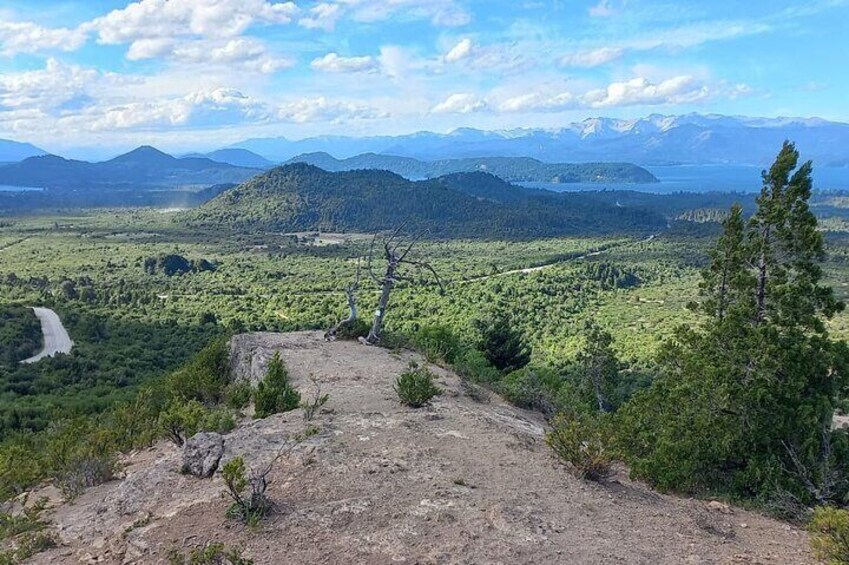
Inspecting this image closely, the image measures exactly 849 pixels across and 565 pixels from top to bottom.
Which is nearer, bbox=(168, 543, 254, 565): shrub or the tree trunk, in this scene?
bbox=(168, 543, 254, 565): shrub

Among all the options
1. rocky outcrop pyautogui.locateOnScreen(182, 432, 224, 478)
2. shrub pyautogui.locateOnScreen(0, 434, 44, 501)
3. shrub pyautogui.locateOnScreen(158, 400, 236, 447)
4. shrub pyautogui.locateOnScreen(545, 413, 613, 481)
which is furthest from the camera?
shrub pyautogui.locateOnScreen(158, 400, 236, 447)

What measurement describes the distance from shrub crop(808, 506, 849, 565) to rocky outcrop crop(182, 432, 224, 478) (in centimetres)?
735

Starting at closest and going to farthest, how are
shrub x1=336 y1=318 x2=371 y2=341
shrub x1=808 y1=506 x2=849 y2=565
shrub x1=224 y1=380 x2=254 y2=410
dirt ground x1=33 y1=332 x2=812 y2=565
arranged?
shrub x1=808 y1=506 x2=849 y2=565 → dirt ground x1=33 y1=332 x2=812 y2=565 → shrub x1=224 y1=380 x2=254 y2=410 → shrub x1=336 y1=318 x2=371 y2=341

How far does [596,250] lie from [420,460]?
115737mm

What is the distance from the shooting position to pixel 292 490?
772cm

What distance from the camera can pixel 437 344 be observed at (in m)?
20.7

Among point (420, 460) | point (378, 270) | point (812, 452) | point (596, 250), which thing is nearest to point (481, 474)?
point (420, 460)

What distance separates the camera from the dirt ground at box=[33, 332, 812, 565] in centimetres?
650

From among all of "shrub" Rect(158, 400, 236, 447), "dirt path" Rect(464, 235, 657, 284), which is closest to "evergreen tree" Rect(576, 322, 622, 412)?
"shrub" Rect(158, 400, 236, 447)

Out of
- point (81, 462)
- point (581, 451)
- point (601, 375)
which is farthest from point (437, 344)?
point (81, 462)

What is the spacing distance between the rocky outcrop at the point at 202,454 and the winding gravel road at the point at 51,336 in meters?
35.7

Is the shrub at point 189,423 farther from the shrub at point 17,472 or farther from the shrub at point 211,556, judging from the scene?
the shrub at point 211,556

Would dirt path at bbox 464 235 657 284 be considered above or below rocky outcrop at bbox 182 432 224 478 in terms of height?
below

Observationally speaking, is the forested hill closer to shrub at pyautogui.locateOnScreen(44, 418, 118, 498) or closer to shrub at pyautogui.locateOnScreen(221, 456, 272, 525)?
shrub at pyautogui.locateOnScreen(44, 418, 118, 498)
